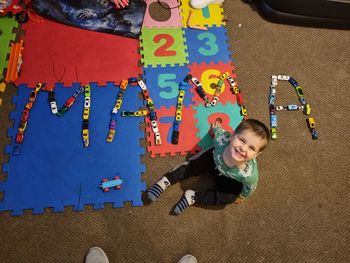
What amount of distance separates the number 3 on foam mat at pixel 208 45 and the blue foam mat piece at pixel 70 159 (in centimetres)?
60

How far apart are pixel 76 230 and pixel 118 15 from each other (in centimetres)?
149

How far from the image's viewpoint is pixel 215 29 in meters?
2.57

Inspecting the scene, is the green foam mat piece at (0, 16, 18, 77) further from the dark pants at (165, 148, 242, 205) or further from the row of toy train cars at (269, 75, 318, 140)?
the row of toy train cars at (269, 75, 318, 140)

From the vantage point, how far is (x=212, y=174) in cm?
211

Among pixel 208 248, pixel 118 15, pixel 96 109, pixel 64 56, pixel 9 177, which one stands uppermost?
pixel 118 15

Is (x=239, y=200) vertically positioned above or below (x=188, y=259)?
above

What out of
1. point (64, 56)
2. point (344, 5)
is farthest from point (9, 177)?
point (344, 5)

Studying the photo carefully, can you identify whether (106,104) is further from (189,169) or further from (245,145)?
(245,145)

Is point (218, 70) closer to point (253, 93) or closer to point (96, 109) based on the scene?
point (253, 93)

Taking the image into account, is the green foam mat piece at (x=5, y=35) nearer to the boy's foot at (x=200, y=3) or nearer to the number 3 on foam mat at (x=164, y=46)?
the number 3 on foam mat at (x=164, y=46)

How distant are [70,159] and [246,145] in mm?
1032

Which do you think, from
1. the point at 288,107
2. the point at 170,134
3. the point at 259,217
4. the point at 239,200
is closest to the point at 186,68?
the point at 170,134

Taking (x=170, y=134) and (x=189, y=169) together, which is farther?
(x=170, y=134)

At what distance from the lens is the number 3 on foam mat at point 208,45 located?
2.48m
